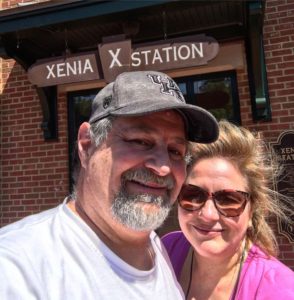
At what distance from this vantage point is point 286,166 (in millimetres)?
3959

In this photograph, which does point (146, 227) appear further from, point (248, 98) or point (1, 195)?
point (1, 195)

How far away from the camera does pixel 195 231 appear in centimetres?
197

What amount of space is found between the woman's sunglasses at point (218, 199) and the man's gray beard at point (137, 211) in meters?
0.53

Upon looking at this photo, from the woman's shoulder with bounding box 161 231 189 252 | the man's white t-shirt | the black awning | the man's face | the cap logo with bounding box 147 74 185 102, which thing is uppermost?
the black awning

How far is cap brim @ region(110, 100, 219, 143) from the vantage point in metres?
1.36

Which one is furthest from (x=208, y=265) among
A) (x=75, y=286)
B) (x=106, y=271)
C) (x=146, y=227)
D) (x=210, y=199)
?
(x=75, y=286)

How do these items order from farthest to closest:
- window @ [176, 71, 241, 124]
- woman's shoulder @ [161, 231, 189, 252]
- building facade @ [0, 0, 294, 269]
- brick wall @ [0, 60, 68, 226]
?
brick wall @ [0, 60, 68, 226]
window @ [176, 71, 241, 124]
building facade @ [0, 0, 294, 269]
woman's shoulder @ [161, 231, 189, 252]

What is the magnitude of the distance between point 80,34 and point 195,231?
299cm

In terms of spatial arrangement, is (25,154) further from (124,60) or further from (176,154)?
(176,154)

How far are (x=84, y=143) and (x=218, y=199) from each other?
782mm

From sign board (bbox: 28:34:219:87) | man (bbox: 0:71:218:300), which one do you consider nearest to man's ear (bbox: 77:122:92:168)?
man (bbox: 0:71:218:300)

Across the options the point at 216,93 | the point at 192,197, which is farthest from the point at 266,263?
the point at 216,93

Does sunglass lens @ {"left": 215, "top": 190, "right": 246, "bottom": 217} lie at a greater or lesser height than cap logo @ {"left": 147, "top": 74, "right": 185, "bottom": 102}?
lesser

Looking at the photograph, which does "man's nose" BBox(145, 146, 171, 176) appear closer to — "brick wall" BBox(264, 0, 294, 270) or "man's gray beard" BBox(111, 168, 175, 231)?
"man's gray beard" BBox(111, 168, 175, 231)
